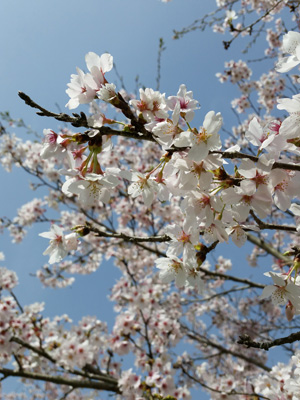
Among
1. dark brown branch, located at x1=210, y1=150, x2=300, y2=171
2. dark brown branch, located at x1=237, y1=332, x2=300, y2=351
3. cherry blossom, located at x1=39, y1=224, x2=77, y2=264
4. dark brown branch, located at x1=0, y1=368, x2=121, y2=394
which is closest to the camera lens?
dark brown branch, located at x1=210, y1=150, x2=300, y2=171

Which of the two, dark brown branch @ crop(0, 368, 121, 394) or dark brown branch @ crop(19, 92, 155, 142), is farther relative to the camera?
dark brown branch @ crop(0, 368, 121, 394)

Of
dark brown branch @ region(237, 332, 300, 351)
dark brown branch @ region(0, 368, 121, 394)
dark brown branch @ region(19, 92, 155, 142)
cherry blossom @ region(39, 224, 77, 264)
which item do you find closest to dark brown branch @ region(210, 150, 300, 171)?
dark brown branch @ region(19, 92, 155, 142)

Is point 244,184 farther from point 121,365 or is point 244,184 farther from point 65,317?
point 65,317

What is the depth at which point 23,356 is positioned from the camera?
16.9 feet

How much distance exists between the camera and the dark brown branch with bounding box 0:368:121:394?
12.9 ft

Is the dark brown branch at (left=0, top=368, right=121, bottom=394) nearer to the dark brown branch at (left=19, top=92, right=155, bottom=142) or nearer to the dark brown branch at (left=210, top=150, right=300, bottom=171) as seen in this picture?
the dark brown branch at (left=19, top=92, right=155, bottom=142)

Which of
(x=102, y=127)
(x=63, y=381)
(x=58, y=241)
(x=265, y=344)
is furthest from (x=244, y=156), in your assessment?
(x=63, y=381)

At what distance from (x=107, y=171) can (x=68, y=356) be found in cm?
Answer: 419

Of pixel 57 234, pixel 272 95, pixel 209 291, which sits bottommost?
pixel 57 234

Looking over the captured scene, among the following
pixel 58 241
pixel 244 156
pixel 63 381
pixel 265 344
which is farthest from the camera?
pixel 63 381

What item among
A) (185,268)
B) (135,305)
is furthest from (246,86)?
(185,268)

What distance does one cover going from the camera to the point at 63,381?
13.4 feet

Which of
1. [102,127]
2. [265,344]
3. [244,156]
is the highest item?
[102,127]

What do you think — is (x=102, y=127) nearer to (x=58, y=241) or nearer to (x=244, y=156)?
(x=244, y=156)
